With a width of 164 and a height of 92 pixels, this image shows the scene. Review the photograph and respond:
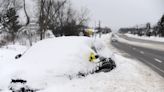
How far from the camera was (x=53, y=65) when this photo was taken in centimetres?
887

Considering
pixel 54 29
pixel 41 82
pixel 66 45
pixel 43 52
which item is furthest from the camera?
pixel 54 29

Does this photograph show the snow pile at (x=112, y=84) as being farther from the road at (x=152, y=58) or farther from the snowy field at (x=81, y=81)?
the road at (x=152, y=58)

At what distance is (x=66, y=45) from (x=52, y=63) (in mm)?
1574

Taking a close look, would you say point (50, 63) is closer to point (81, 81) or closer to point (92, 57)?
point (81, 81)

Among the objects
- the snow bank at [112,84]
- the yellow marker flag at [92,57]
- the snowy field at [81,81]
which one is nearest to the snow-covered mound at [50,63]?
the snowy field at [81,81]

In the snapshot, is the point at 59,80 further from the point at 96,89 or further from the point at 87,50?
the point at 87,50

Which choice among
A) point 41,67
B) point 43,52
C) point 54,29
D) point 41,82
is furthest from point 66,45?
point 54,29

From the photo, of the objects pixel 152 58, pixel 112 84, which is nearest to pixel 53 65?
pixel 112 84

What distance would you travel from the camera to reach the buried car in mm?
8023

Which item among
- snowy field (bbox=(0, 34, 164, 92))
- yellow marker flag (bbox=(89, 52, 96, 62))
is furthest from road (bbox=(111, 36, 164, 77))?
yellow marker flag (bbox=(89, 52, 96, 62))

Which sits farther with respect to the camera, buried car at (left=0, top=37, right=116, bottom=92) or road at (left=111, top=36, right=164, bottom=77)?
road at (left=111, top=36, right=164, bottom=77)

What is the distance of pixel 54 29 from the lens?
49812mm

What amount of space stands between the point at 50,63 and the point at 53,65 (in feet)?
0.51

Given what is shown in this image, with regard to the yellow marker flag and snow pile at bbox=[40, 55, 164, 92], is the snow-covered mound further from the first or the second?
snow pile at bbox=[40, 55, 164, 92]
